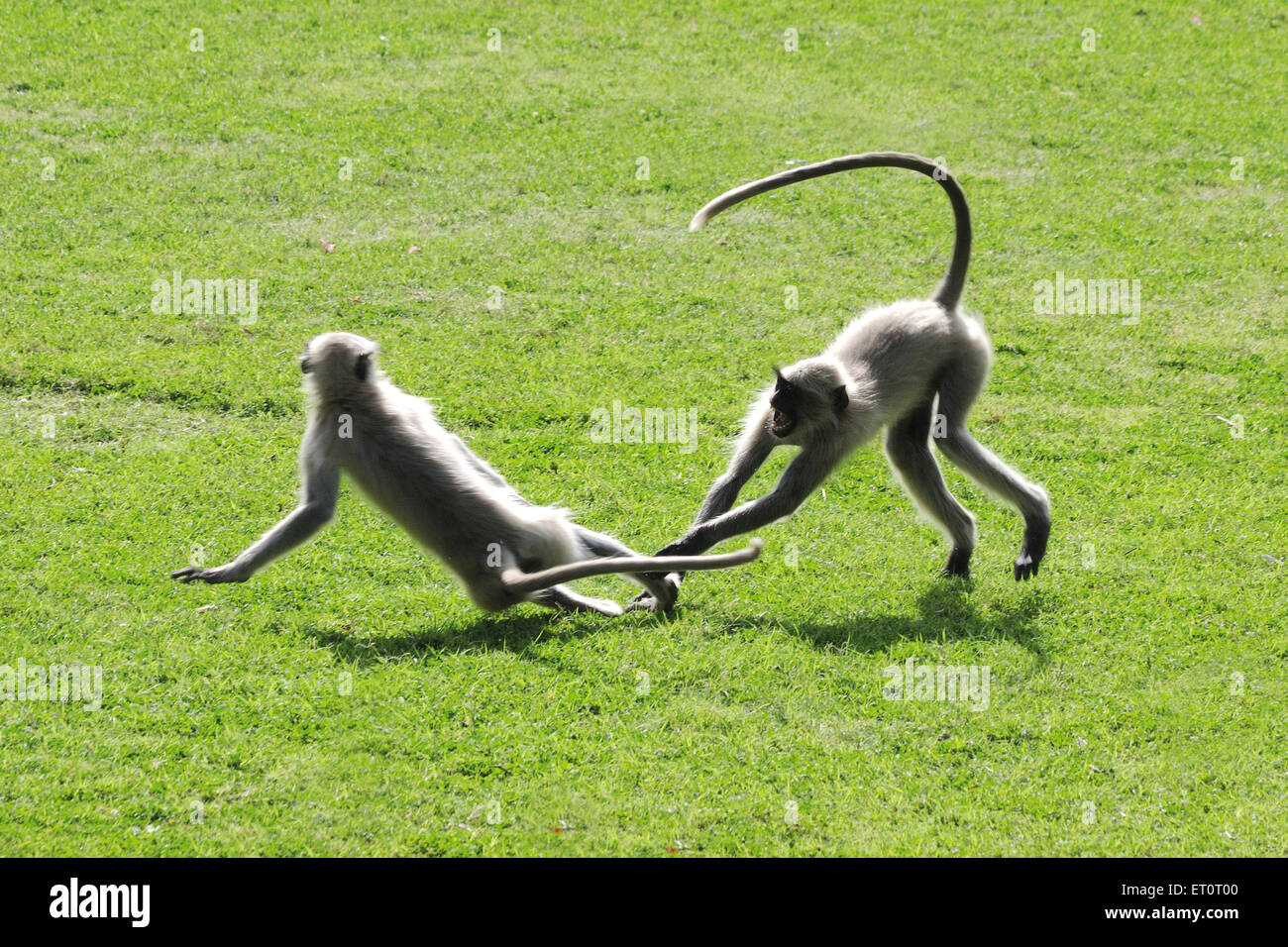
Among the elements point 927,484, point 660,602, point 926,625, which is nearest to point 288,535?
point 660,602

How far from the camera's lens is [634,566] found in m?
7.08

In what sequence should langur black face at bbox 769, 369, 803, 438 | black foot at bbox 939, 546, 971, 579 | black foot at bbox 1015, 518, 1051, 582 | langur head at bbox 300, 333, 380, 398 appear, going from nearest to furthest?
1. langur head at bbox 300, 333, 380, 398
2. langur black face at bbox 769, 369, 803, 438
3. black foot at bbox 1015, 518, 1051, 582
4. black foot at bbox 939, 546, 971, 579

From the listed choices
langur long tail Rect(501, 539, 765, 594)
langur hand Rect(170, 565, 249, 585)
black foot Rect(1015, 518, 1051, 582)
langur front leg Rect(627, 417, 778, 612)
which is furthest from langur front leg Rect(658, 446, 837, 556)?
langur hand Rect(170, 565, 249, 585)

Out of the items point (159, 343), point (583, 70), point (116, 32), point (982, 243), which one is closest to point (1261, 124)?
point (982, 243)

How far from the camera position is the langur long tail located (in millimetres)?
6836

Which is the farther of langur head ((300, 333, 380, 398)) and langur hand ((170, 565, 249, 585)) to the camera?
langur head ((300, 333, 380, 398))

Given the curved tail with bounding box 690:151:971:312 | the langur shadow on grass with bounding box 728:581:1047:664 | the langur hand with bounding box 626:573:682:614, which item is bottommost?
the langur shadow on grass with bounding box 728:581:1047:664

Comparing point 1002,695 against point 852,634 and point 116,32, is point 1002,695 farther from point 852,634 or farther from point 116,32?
point 116,32

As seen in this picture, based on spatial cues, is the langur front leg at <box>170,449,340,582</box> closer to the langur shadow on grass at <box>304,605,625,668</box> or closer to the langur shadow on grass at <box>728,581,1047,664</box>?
the langur shadow on grass at <box>304,605,625,668</box>

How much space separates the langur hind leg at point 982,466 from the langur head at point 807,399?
36.6 inches

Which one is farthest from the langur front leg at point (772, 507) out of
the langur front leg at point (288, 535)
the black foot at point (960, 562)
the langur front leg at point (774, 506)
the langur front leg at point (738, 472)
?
the langur front leg at point (288, 535)

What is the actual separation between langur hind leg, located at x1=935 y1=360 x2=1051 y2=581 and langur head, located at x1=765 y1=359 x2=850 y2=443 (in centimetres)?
93

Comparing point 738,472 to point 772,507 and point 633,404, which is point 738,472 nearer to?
point 772,507

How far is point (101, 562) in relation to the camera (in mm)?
8516
